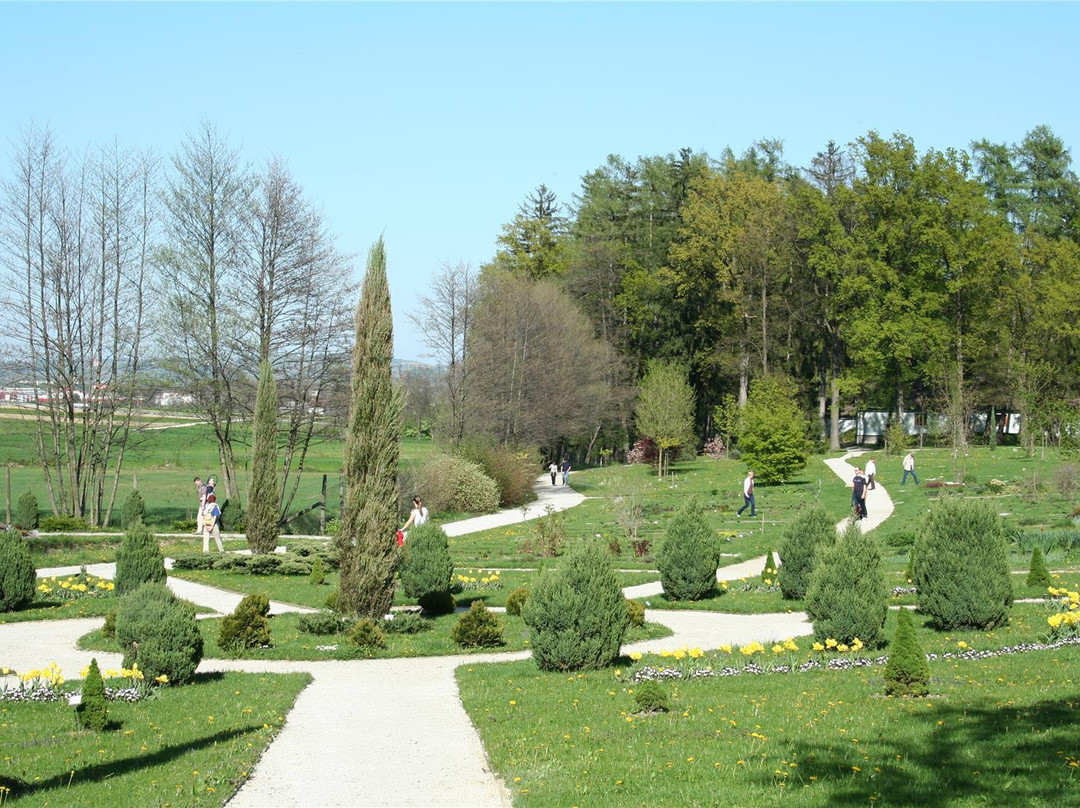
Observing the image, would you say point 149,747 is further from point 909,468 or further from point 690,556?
point 909,468

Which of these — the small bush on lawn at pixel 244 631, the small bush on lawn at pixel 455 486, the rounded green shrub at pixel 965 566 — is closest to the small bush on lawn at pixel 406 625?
the small bush on lawn at pixel 244 631

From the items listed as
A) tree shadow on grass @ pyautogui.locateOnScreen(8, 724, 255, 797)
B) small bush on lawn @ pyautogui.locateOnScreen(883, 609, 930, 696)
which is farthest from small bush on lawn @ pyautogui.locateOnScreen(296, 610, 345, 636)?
small bush on lawn @ pyautogui.locateOnScreen(883, 609, 930, 696)

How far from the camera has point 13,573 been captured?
1855cm

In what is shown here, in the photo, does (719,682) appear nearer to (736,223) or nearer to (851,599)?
(851,599)

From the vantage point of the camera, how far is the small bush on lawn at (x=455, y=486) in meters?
41.0

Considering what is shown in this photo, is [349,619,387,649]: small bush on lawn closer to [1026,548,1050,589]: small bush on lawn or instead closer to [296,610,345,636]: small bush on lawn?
[296,610,345,636]: small bush on lawn

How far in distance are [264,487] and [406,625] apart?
449 inches

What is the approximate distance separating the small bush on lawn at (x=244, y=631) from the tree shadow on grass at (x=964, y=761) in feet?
28.7

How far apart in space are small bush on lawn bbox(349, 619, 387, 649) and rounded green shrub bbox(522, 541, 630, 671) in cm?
328

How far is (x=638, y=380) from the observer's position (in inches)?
2635

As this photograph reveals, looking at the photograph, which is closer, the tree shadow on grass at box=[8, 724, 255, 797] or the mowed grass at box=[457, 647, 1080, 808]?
the mowed grass at box=[457, 647, 1080, 808]

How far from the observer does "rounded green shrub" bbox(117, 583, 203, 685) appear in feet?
39.4

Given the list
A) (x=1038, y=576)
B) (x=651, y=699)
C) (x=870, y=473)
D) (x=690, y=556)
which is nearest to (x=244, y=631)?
(x=651, y=699)

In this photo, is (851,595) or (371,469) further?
(371,469)
